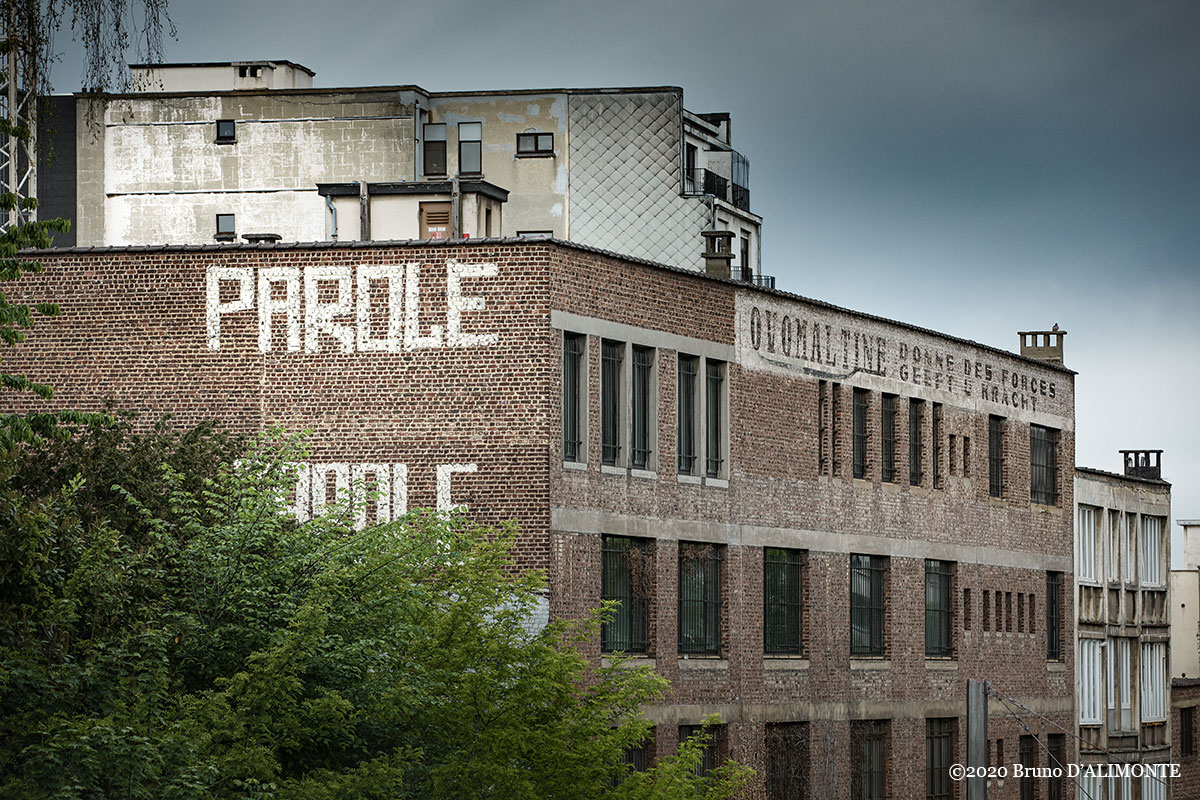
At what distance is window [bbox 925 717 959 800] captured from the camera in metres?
48.2

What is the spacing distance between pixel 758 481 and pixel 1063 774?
17123mm

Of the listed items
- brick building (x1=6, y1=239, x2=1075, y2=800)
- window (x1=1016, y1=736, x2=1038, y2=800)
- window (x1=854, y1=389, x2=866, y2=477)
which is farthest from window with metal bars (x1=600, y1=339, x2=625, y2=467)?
window (x1=1016, y1=736, x2=1038, y2=800)

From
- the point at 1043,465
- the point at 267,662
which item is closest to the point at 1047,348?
the point at 1043,465

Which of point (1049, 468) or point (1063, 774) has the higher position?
point (1049, 468)

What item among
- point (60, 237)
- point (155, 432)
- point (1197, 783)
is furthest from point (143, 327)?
point (1197, 783)

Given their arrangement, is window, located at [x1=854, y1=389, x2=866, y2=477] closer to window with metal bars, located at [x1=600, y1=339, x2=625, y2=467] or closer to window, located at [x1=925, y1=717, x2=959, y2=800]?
window, located at [x1=925, y1=717, x2=959, y2=800]

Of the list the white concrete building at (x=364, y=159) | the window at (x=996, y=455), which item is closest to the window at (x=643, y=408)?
the window at (x=996, y=455)

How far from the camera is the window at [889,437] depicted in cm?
4744

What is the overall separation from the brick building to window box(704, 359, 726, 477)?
0.22 ft

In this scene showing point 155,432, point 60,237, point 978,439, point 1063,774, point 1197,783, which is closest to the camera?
point 155,432

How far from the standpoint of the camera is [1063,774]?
178 feet

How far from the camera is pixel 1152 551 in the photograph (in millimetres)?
63188

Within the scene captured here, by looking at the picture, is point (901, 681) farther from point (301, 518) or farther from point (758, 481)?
point (301, 518)

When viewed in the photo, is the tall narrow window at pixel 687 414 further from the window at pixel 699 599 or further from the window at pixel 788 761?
the window at pixel 788 761
